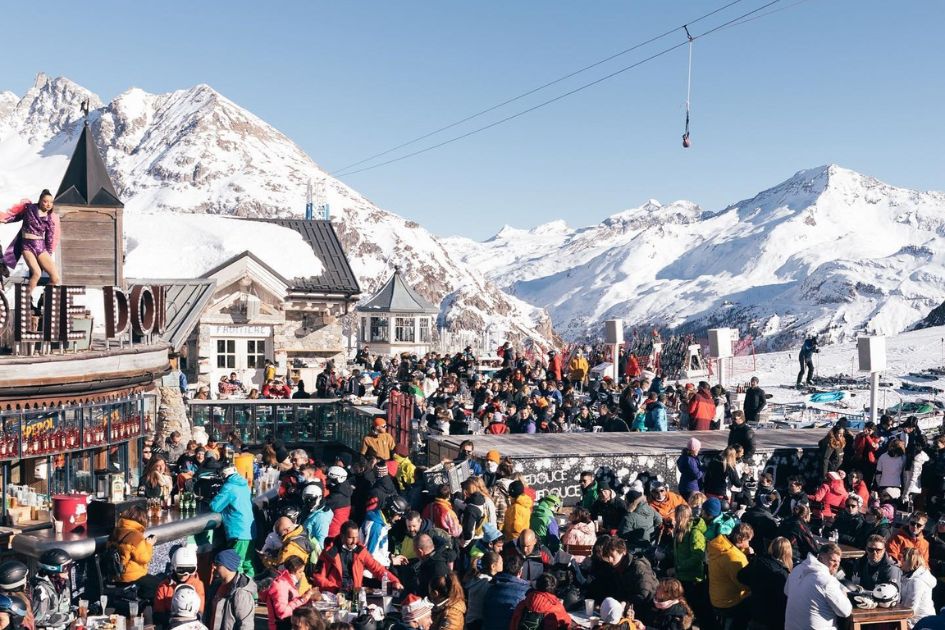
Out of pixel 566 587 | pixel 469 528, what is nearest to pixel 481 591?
pixel 566 587

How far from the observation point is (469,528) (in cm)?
1216

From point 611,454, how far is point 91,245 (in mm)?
10597

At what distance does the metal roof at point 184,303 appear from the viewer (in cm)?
2541

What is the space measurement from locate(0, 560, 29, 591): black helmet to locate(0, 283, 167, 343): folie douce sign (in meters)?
5.50

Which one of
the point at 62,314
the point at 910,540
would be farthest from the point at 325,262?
the point at 910,540

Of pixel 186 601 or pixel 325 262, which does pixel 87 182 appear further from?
pixel 186 601

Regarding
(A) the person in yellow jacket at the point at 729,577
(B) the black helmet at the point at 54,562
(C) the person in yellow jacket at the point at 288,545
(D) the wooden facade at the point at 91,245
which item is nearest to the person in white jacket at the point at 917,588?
(A) the person in yellow jacket at the point at 729,577

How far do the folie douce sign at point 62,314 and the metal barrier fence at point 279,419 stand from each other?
23.4ft

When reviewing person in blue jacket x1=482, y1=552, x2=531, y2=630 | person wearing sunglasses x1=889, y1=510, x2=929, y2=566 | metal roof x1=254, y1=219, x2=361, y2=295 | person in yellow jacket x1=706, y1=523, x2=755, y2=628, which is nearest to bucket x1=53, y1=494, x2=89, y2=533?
person in blue jacket x1=482, y1=552, x2=531, y2=630

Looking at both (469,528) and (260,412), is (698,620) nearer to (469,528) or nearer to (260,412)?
(469,528)

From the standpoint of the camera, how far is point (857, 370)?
3538 cm

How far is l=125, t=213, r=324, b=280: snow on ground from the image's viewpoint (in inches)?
1178

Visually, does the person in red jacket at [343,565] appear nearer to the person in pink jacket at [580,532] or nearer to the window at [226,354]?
the person in pink jacket at [580,532]

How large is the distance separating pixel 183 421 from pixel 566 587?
1345 cm
